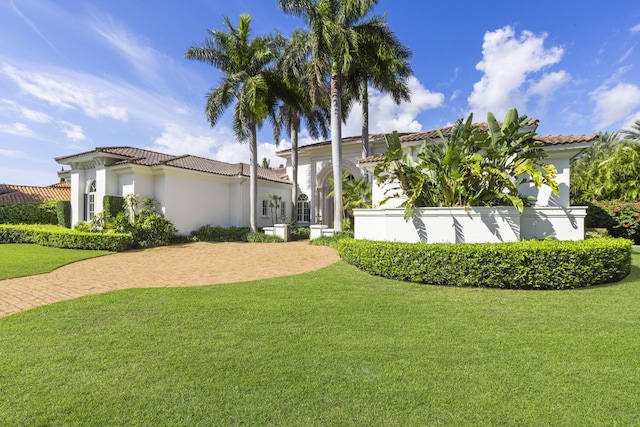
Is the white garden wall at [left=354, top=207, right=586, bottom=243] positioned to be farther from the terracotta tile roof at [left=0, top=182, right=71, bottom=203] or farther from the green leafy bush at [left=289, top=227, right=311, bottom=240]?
the terracotta tile roof at [left=0, top=182, right=71, bottom=203]

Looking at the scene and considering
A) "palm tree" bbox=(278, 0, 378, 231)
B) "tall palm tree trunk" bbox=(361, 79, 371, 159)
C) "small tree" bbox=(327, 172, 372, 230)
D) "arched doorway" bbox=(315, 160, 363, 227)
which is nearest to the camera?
"palm tree" bbox=(278, 0, 378, 231)

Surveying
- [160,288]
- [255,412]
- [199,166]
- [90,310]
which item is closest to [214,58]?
[199,166]

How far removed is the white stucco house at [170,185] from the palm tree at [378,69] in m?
9.16

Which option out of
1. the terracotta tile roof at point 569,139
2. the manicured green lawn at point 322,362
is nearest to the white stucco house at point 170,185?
the manicured green lawn at point 322,362

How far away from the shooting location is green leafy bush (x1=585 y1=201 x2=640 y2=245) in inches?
624

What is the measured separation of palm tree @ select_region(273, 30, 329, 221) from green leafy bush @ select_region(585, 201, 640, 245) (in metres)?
16.7

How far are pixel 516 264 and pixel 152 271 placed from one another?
1020 centimetres

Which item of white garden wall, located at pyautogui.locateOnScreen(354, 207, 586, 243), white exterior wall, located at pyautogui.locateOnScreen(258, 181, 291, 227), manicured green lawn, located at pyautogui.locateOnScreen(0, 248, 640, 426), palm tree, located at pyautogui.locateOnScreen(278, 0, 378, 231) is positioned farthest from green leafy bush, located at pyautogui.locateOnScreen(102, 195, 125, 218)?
white garden wall, located at pyautogui.locateOnScreen(354, 207, 586, 243)

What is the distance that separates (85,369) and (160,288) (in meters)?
3.81

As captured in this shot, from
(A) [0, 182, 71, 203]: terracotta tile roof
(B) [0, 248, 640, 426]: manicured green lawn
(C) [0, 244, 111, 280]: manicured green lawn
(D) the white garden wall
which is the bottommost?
(B) [0, 248, 640, 426]: manicured green lawn

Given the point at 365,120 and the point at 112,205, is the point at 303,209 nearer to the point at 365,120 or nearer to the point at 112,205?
the point at 365,120

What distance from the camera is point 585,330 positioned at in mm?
4586

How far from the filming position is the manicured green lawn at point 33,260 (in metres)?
8.99

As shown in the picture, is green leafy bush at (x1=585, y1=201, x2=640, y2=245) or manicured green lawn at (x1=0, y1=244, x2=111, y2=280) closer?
manicured green lawn at (x1=0, y1=244, x2=111, y2=280)
